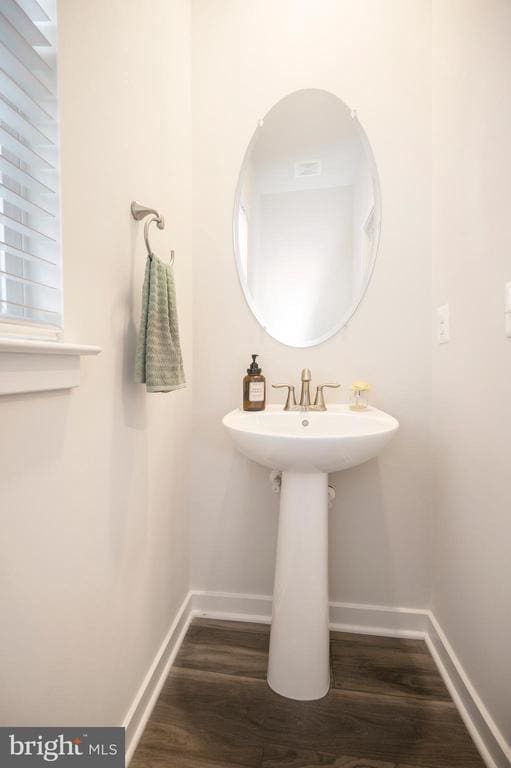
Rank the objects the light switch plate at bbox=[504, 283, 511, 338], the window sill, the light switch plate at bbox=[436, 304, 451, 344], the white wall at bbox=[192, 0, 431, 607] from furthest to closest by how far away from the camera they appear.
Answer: the white wall at bbox=[192, 0, 431, 607] → the light switch plate at bbox=[436, 304, 451, 344] → the light switch plate at bbox=[504, 283, 511, 338] → the window sill

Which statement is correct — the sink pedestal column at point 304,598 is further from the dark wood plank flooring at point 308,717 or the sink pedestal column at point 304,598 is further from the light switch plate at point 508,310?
the light switch plate at point 508,310

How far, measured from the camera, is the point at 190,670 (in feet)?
4.03

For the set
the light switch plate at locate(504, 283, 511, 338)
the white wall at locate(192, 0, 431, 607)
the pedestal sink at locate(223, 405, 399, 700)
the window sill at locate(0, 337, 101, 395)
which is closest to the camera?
the window sill at locate(0, 337, 101, 395)

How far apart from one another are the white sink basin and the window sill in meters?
0.49

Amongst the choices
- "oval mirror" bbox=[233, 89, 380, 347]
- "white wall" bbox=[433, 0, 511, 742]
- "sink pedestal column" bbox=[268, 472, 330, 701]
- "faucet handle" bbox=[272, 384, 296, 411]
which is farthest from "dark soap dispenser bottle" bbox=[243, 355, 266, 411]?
"white wall" bbox=[433, 0, 511, 742]

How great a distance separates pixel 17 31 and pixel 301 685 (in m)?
1.61

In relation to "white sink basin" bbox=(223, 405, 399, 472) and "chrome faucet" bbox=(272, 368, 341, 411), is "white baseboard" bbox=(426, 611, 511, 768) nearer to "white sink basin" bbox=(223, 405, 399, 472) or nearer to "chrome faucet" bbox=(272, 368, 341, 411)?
"white sink basin" bbox=(223, 405, 399, 472)

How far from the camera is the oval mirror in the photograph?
1.39m

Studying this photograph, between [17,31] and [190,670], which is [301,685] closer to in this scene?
[190,670]

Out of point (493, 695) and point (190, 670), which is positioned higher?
point (493, 695)

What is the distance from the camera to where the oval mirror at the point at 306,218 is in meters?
1.39

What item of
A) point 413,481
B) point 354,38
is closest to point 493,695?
point 413,481

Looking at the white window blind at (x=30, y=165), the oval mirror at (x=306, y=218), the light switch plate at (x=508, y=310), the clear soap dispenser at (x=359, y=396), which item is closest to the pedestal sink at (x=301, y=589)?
the clear soap dispenser at (x=359, y=396)

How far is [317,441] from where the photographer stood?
0.95 meters
